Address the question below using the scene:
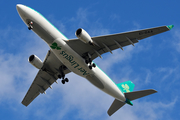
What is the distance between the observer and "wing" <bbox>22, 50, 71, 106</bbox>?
1348 inches

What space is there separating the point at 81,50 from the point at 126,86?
1121 centimetres

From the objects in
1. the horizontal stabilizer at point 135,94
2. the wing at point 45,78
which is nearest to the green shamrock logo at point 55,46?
the wing at point 45,78

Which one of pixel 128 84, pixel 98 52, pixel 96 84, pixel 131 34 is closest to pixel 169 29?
pixel 131 34

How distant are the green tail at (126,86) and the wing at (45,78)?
7916mm

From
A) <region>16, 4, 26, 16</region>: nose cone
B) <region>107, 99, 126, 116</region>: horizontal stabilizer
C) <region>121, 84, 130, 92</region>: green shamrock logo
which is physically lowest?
<region>107, 99, 126, 116</region>: horizontal stabilizer

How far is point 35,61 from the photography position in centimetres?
3366

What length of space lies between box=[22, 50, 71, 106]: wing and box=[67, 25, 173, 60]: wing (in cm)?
497

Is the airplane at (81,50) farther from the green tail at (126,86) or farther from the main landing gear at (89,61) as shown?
the green tail at (126,86)

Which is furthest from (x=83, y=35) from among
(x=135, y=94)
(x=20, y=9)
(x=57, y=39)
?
(x=135, y=94)

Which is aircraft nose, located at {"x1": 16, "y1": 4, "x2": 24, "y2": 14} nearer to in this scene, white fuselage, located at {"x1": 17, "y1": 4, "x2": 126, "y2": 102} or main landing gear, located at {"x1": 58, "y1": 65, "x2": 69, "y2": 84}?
white fuselage, located at {"x1": 17, "y1": 4, "x2": 126, "y2": 102}

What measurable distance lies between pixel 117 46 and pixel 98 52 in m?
2.52

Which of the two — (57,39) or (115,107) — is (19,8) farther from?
(115,107)

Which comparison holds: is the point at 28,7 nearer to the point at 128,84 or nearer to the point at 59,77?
the point at 59,77

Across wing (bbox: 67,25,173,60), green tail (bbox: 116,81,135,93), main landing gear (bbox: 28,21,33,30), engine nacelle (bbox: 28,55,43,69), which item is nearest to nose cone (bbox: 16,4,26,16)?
main landing gear (bbox: 28,21,33,30)
